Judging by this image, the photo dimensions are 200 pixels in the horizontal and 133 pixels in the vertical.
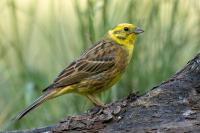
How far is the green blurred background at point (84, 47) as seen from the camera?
6172 millimetres

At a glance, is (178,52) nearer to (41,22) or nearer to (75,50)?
(75,50)

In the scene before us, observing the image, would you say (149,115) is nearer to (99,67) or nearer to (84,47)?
(99,67)

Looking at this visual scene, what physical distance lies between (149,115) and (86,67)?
156cm

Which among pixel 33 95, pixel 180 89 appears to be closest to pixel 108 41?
pixel 33 95

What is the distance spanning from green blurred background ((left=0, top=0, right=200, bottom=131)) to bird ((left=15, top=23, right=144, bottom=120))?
0.11m

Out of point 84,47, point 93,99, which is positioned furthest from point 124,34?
point 93,99

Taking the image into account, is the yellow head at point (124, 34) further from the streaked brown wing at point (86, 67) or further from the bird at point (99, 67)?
the streaked brown wing at point (86, 67)

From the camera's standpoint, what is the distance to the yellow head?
6.04 m

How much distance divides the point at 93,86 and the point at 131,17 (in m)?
0.77

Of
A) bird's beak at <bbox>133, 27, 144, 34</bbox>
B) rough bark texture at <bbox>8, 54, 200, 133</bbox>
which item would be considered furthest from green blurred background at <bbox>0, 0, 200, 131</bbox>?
rough bark texture at <bbox>8, 54, 200, 133</bbox>

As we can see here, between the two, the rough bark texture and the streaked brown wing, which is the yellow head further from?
the rough bark texture

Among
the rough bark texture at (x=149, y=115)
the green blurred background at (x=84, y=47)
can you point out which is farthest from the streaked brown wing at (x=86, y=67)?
the rough bark texture at (x=149, y=115)

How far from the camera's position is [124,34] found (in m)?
6.16

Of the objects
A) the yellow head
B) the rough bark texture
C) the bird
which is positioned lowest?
the rough bark texture
